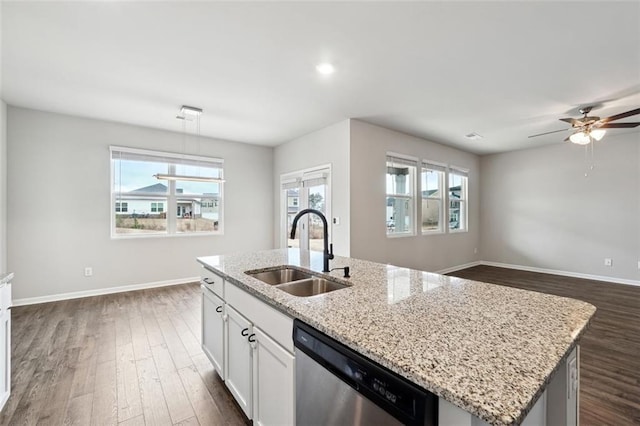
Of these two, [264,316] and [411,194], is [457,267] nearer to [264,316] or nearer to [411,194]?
[411,194]

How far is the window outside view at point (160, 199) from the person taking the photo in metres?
4.46

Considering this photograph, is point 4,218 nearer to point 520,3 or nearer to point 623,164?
point 520,3

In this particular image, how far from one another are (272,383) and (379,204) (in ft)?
11.7

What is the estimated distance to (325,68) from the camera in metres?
2.72

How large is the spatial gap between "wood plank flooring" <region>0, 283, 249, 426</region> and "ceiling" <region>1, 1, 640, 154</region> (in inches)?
107

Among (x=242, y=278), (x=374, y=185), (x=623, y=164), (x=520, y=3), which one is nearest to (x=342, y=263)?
(x=242, y=278)

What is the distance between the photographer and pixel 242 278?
5.50ft

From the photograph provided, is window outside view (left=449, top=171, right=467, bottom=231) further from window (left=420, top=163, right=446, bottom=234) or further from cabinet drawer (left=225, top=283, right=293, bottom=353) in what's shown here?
cabinet drawer (left=225, top=283, right=293, bottom=353)

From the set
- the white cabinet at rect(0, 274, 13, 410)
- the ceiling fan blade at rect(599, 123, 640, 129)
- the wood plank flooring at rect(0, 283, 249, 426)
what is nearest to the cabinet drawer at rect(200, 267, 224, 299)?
the wood plank flooring at rect(0, 283, 249, 426)

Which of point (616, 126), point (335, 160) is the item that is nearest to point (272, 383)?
point (335, 160)

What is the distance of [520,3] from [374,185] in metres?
2.83

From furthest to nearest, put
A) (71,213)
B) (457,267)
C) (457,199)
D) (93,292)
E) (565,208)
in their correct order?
1. (457,199)
2. (457,267)
3. (565,208)
4. (93,292)
5. (71,213)

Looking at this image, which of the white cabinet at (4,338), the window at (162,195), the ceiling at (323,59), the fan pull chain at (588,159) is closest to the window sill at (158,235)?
the window at (162,195)

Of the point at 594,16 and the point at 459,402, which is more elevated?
the point at 594,16
